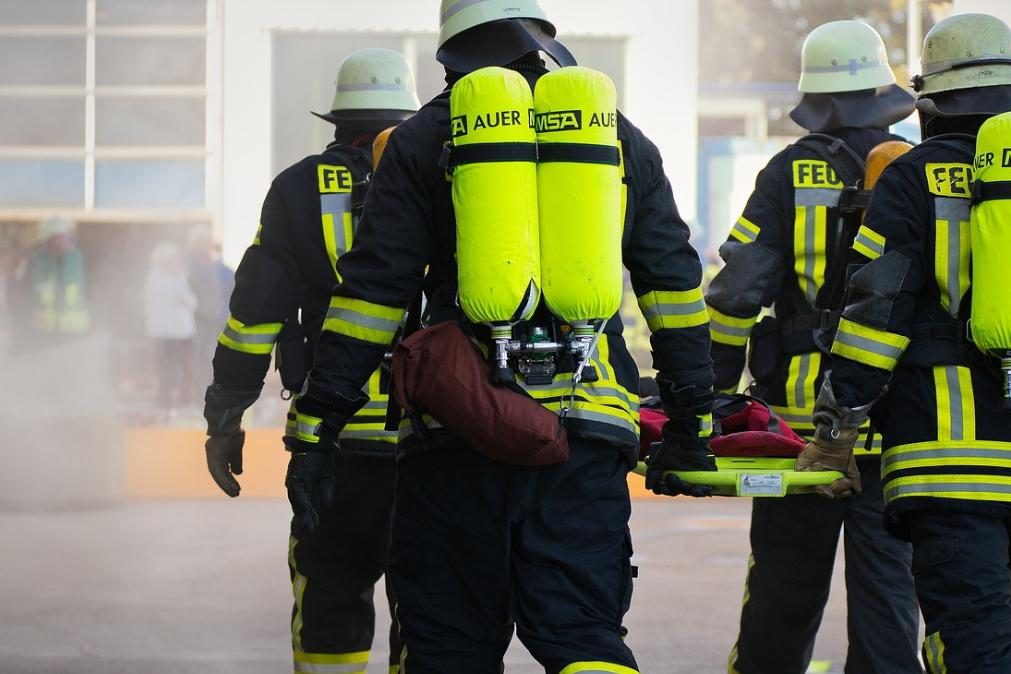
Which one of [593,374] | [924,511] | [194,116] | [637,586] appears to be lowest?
[637,586]

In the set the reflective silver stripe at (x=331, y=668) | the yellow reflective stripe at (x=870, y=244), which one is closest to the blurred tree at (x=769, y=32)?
the reflective silver stripe at (x=331, y=668)

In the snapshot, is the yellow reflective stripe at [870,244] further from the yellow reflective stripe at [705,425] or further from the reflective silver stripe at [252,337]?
the reflective silver stripe at [252,337]

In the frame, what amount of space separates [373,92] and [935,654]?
219 centimetres

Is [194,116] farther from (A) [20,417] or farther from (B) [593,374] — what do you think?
(B) [593,374]

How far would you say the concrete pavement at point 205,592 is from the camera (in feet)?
19.8

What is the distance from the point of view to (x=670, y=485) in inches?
153

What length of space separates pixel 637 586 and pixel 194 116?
7.40m

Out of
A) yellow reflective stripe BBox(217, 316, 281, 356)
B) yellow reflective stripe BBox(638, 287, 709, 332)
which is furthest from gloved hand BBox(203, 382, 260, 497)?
yellow reflective stripe BBox(638, 287, 709, 332)

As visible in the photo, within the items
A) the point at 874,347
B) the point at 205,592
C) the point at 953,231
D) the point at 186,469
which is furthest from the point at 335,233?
the point at 186,469

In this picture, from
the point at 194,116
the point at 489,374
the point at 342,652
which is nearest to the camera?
the point at 489,374

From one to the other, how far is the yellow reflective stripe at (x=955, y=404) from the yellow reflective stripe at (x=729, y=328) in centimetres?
122

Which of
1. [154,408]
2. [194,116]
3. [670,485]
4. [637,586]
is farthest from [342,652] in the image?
[194,116]

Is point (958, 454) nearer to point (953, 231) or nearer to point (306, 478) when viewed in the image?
point (953, 231)

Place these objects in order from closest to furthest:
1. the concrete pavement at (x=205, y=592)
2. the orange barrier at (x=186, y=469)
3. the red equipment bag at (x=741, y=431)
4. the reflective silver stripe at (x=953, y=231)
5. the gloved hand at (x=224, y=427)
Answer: the reflective silver stripe at (x=953, y=231) → the red equipment bag at (x=741, y=431) → the gloved hand at (x=224, y=427) → the concrete pavement at (x=205, y=592) → the orange barrier at (x=186, y=469)
